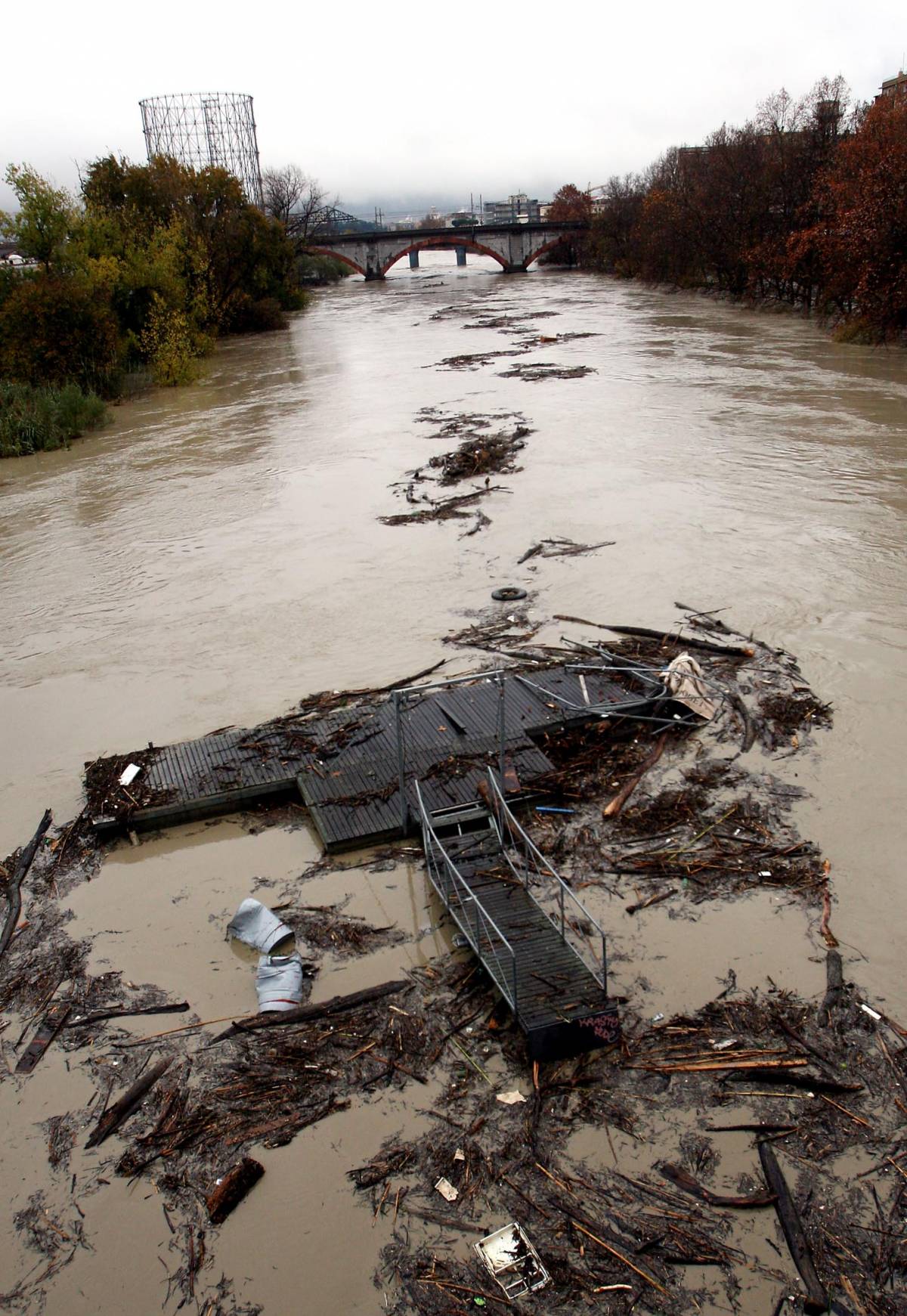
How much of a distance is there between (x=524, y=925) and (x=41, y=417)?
68.4ft

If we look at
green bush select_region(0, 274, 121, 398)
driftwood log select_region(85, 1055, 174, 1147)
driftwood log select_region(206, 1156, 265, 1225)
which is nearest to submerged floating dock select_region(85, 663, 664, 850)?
driftwood log select_region(85, 1055, 174, 1147)

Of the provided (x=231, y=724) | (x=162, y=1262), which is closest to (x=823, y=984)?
(x=162, y=1262)

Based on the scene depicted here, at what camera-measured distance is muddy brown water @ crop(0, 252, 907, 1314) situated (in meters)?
5.17

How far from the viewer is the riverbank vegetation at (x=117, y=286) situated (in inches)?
974

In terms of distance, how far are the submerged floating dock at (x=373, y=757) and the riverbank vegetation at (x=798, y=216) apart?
21.6 metres

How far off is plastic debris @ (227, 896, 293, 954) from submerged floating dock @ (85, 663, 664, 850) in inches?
37.5

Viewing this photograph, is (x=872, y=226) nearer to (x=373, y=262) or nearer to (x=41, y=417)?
(x=41, y=417)

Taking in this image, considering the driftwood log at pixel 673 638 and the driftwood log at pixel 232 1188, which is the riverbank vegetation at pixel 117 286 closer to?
the driftwood log at pixel 673 638

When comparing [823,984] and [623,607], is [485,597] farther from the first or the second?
[823,984]

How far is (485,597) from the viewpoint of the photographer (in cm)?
1210

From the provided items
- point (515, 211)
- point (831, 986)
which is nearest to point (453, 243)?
point (515, 211)

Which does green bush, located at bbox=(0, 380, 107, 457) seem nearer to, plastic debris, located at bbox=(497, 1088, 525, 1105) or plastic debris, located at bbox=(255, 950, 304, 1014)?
plastic debris, located at bbox=(255, 950, 304, 1014)

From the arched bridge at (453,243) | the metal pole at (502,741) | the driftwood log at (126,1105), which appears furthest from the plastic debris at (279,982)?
the arched bridge at (453,243)

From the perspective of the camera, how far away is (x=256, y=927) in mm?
6535
